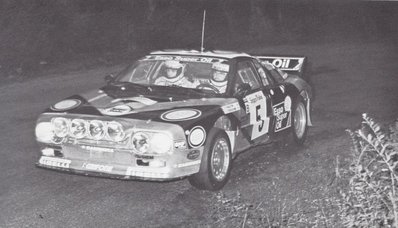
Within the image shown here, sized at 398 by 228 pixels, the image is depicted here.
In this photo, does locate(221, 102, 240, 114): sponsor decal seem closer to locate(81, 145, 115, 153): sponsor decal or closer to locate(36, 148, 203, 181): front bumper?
locate(36, 148, 203, 181): front bumper

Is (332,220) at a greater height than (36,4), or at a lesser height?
lesser

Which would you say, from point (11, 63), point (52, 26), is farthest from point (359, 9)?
point (11, 63)

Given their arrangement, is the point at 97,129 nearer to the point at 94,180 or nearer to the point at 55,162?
the point at 55,162

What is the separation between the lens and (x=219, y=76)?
286 inches

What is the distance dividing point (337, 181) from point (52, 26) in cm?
1396

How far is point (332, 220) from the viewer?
5.26 m

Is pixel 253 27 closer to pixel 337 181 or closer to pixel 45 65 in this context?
pixel 45 65

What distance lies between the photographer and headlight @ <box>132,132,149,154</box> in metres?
5.98

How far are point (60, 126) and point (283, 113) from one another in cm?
299

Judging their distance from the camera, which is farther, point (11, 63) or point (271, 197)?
point (11, 63)

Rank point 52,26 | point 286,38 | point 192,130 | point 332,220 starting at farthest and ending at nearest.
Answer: point 286,38
point 52,26
point 192,130
point 332,220

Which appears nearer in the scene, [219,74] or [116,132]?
[116,132]

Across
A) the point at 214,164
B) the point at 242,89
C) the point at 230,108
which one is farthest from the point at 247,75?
the point at 214,164

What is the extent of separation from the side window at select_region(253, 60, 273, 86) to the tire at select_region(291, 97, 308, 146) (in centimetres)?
67
